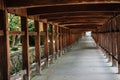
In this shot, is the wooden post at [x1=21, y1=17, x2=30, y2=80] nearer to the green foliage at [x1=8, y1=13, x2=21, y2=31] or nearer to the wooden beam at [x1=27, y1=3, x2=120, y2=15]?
the wooden beam at [x1=27, y1=3, x2=120, y2=15]

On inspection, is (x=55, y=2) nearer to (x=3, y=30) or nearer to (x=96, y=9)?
(x=3, y=30)

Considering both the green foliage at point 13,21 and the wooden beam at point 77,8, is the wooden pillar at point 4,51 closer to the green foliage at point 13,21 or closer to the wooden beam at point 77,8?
the wooden beam at point 77,8

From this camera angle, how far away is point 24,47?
10586 mm

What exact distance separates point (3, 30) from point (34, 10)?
10.7 feet

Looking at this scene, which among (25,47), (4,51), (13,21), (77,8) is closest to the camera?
(4,51)

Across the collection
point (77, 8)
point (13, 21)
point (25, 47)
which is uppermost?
point (77, 8)

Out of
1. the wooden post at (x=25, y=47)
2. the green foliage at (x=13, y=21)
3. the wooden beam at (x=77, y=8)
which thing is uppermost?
the wooden beam at (x=77, y=8)

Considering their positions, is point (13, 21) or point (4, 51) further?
point (13, 21)

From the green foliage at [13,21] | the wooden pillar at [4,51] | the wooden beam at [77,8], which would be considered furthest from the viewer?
the green foliage at [13,21]

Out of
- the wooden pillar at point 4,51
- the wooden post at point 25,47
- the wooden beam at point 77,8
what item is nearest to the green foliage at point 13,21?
the wooden beam at point 77,8

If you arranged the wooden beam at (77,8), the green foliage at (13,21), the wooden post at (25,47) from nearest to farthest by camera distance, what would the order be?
the wooden post at (25,47), the wooden beam at (77,8), the green foliage at (13,21)

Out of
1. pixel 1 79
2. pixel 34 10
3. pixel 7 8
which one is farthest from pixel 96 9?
pixel 1 79

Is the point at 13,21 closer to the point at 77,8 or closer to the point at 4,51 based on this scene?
the point at 77,8

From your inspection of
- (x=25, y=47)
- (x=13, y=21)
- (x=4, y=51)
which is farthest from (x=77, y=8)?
(x=13, y=21)
